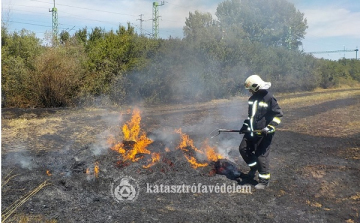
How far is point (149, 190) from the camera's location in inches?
202

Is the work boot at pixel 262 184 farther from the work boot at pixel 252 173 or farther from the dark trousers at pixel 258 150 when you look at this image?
the work boot at pixel 252 173

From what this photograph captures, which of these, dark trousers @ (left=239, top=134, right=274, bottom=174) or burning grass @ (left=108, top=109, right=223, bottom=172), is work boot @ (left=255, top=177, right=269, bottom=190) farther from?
burning grass @ (left=108, top=109, right=223, bottom=172)

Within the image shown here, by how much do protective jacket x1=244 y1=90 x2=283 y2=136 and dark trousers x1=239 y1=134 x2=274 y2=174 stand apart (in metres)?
0.18

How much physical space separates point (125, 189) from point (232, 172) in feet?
6.78

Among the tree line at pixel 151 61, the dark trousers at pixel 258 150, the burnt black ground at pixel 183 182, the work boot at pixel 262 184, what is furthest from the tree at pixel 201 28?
the work boot at pixel 262 184

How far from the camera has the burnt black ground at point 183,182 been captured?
4.27 m

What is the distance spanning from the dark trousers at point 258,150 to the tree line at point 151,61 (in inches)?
442

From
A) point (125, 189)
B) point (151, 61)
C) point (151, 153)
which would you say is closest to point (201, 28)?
point (151, 61)

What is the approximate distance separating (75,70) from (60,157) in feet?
30.6

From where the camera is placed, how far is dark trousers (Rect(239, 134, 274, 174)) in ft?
17.4

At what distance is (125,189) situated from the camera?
5.10 metres

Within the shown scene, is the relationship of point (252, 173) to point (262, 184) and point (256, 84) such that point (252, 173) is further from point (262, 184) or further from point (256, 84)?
point (256, 84)

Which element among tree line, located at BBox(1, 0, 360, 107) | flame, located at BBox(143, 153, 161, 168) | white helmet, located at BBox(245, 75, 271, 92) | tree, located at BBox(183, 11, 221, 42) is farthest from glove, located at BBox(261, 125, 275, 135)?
tree, located at BBox(183, 11, 221, 42)

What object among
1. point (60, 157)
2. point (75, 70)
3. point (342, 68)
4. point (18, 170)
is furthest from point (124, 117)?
point (342, 68)
